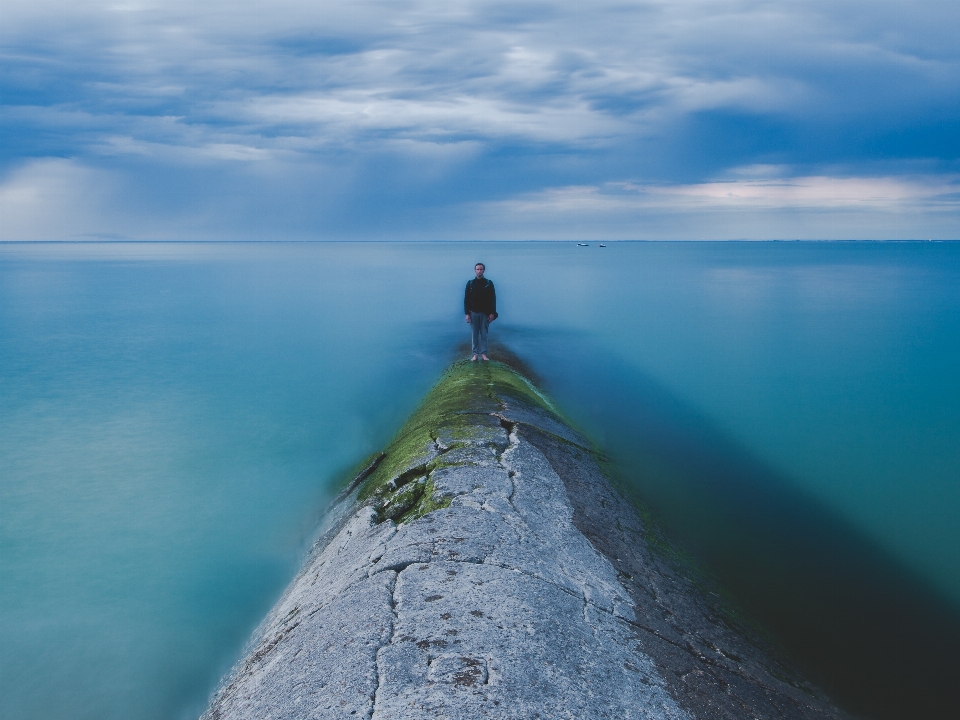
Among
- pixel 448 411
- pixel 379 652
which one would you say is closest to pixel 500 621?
pixel 379 652

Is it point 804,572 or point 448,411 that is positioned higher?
point 448,411

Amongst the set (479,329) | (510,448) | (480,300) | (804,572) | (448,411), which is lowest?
(804,572)

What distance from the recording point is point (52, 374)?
21344mm

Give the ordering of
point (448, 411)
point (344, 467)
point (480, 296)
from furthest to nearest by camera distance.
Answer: point (480, 296) → point (344, 467) → point (448, 411)

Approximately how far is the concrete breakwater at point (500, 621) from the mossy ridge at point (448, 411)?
337 millimetres

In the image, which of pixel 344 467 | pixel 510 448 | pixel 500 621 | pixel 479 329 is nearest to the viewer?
pixel 500 621

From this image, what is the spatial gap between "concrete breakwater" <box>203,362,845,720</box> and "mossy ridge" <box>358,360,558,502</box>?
337 millimetres

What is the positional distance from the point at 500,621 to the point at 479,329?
39.1ft

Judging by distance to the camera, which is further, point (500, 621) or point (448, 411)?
point (448, 411)

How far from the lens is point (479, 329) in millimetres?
16609

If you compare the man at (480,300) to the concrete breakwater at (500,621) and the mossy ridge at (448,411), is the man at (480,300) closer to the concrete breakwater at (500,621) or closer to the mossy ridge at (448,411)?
the mossy ridge at (448,411)

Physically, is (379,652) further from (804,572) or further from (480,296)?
(480,296)

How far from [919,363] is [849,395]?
22.4 ft

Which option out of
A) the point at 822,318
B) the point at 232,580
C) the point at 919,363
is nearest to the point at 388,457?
the point at 232,580
